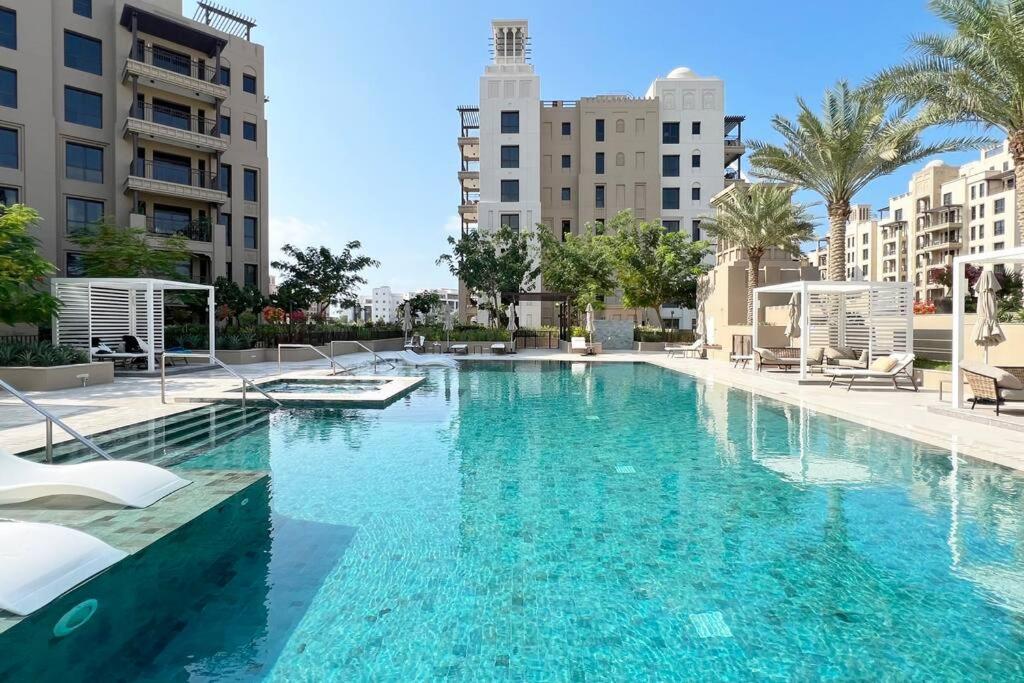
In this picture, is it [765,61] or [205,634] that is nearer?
[205,634]

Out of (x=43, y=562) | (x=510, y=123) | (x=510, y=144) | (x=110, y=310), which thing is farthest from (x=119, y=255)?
(x=510, y=123)

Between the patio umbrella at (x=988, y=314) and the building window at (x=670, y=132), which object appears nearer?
the patio umbrella at (x=988, y=314)

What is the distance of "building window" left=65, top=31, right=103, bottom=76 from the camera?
2464cm

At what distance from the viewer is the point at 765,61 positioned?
19.8 metres

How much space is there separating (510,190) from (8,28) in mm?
26886

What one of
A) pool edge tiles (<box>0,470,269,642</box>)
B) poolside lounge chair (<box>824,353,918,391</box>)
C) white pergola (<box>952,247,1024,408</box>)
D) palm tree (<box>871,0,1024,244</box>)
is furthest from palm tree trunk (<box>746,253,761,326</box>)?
pool edge tiles (<box>0,470,269,642</box>)

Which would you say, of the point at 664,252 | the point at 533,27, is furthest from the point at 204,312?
the point at 533,27

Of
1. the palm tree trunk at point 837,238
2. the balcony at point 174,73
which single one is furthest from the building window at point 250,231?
the palm tree trunk at point 837,238

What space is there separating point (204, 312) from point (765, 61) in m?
25.5

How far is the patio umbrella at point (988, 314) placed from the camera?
1030cm

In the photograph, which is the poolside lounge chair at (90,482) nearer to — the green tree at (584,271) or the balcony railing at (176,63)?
the green tree at (584,271)

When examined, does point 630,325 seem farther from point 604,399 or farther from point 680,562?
point 680,562

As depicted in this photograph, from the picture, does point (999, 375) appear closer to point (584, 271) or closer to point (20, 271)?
point (20, 271)

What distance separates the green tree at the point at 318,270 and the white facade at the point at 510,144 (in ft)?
43.5
